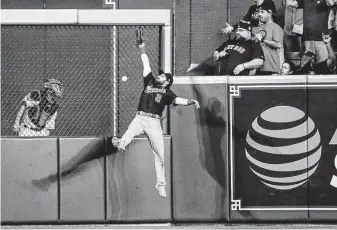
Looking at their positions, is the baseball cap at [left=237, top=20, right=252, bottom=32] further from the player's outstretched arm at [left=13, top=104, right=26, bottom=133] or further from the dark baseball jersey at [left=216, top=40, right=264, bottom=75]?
the player's outstretched arm at [left=13, top=104, right=26, bottom=133]

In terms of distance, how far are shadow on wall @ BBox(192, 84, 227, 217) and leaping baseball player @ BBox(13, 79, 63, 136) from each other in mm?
1852

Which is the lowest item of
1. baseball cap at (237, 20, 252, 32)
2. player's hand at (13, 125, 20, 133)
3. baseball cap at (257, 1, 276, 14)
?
player's hand at (13, 125, 20, 133)

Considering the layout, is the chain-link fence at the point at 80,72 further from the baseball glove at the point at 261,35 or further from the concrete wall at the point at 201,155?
the baseball glove at the point at 261,35

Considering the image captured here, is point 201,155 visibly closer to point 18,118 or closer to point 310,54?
point 310,54

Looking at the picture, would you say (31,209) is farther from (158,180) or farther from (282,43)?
(282,43)

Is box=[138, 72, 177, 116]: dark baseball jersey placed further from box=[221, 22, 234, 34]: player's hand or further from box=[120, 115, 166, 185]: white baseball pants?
box=[221, 22, 234, 34]: player's hand

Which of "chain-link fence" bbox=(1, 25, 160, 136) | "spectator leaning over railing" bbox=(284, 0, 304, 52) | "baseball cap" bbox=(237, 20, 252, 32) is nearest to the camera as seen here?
"spectator leaning over railing" bbox=(284, 0, 304, 52)

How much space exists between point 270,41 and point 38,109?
3.16 metres

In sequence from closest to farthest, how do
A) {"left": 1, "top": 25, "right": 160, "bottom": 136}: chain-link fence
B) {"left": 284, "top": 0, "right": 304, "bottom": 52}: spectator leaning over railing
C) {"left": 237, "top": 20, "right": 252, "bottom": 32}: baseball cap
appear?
{"left": 284, "top": 0, "right": 304, "bottom": 52}: spectator leaning over railing, {"left": 237, "top": 20, "right": 252, "bottom": 32}: baseball cap, {"left": 1, "top": 25, "right": 160, "bottom": 136}: chain-link fence

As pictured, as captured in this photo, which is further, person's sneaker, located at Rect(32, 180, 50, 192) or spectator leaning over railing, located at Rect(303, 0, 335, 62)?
person's sneaker, located at Rect(32, 180, 50, 192)

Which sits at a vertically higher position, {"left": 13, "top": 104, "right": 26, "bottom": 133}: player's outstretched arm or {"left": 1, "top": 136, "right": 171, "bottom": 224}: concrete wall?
{"left": 13, "top": 104, "right": 26, "bottom": 133}: player's outstretched arm

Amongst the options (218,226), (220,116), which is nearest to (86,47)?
(220,116)

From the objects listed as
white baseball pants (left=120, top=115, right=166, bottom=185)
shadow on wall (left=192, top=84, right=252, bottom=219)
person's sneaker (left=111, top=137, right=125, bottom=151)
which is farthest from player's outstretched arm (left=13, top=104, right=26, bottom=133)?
shadow on wall (left=192, top=84, right=252, bottom=219)

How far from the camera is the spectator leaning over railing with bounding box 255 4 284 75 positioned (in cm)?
1325
